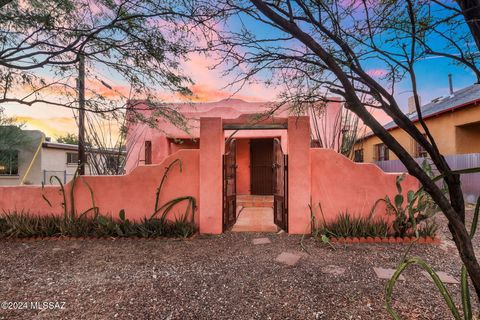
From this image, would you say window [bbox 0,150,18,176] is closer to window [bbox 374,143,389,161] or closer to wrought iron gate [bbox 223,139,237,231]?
wrought iron gate [bbox 223,139,237,231]

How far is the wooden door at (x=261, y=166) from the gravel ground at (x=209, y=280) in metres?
6.13

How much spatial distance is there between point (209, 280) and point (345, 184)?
367cm

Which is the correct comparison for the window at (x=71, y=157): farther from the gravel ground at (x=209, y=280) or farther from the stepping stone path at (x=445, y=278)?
the stepping stone path at (x=445, y=278)

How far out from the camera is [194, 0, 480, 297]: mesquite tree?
1.85 meters

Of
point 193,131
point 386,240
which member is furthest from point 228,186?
point 193,131

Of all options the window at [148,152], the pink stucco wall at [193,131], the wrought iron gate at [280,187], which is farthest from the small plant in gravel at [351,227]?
the window at [148,152]

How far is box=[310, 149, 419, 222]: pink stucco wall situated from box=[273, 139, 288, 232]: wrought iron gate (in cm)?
62

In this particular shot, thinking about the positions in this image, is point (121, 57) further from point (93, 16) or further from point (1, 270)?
point (1, 270)

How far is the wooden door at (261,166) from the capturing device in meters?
11.5

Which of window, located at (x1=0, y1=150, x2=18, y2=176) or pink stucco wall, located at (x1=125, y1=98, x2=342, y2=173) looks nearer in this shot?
pink stucco wall, located at (x1=125, y1=98, x2=342, y2=173)

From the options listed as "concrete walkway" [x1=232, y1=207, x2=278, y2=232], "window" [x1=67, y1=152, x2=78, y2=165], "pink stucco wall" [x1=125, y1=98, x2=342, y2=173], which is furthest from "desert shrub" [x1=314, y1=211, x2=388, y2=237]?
"window" [x1=67, y1=152, x2=78, y2=165]

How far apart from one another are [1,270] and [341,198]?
6.34m

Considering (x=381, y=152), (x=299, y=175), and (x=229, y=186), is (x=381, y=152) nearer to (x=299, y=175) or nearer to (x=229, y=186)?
(x=299, y=175)

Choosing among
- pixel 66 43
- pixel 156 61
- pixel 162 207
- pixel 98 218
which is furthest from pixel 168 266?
pixel 66 43
